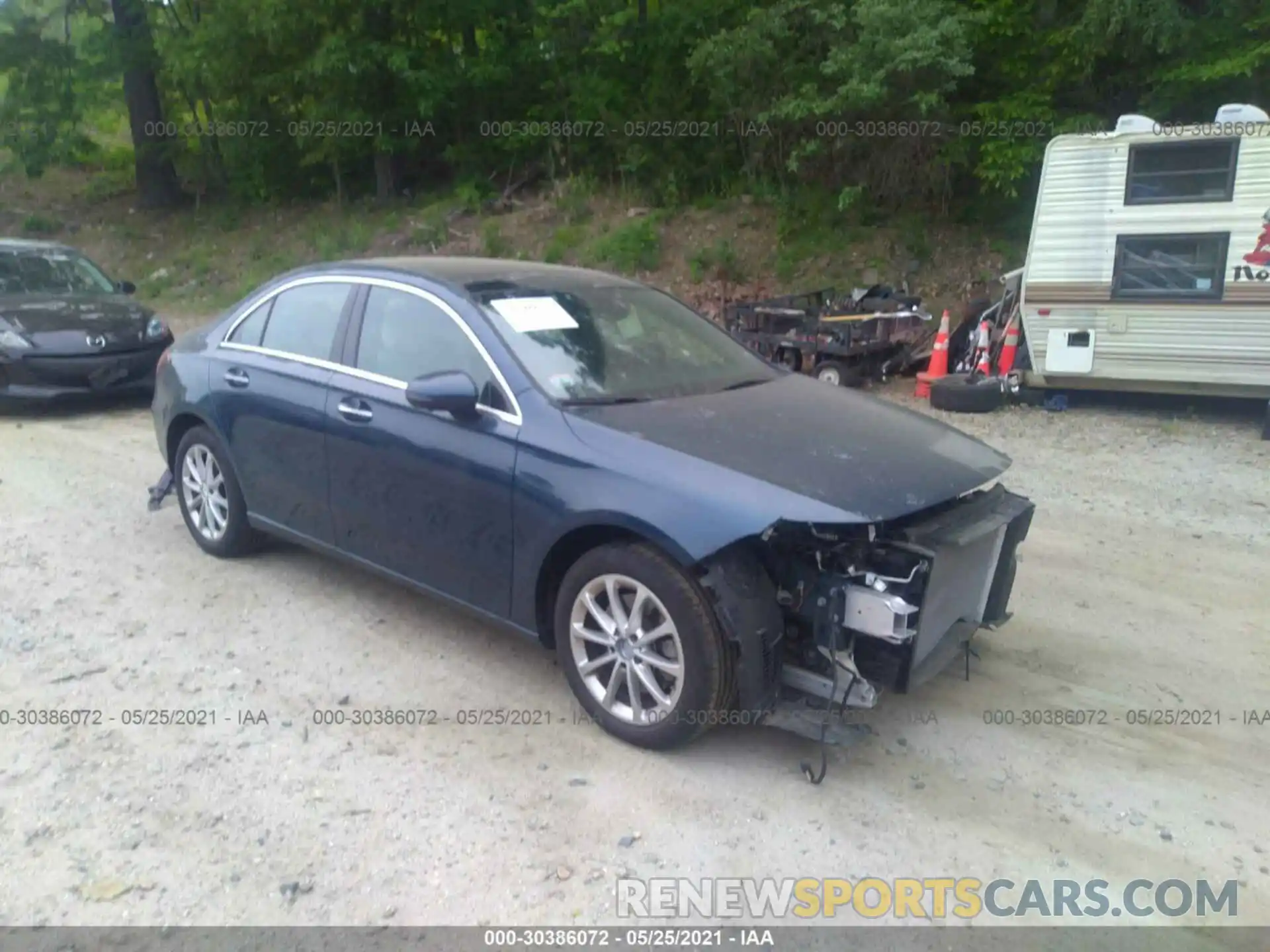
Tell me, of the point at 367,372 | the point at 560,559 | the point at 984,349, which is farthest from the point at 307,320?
the point at 984,349

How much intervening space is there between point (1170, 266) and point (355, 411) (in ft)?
26.3

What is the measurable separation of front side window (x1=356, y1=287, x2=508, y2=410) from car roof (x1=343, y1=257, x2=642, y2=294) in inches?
6.4

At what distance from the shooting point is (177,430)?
5.91 metres

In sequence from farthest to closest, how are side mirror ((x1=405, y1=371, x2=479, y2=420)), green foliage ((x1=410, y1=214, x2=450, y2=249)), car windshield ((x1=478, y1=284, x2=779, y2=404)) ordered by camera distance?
green foliage ((x1=410, y1=214, x2=450, y2=249)) < car windshield ((x1=478, y1=284, x2=779, y2=404)) < side mirror ((x1=405, y1=371, x2=479, y2=420))

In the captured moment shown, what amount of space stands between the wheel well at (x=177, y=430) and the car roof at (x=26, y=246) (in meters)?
5.84

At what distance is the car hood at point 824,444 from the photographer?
11.6ft

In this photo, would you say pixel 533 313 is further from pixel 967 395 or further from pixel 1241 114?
pixel 1241 114

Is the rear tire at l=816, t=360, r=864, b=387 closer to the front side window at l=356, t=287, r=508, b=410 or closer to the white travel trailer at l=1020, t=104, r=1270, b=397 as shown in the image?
the white travel trailer at l=1020, t=104, r=1270, b=397

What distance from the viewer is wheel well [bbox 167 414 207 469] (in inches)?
227

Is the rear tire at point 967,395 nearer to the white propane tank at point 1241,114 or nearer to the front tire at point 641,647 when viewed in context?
Result: the white propane tank at point 1241,114

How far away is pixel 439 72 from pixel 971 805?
57.0 ft

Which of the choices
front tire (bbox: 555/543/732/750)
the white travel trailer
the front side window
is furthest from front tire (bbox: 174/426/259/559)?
the white travel trailer

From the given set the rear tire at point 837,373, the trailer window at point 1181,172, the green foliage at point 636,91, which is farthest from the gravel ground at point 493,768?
the green foliage at point 636,91

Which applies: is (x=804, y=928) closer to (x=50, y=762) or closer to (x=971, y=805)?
(x=971, y=805)
